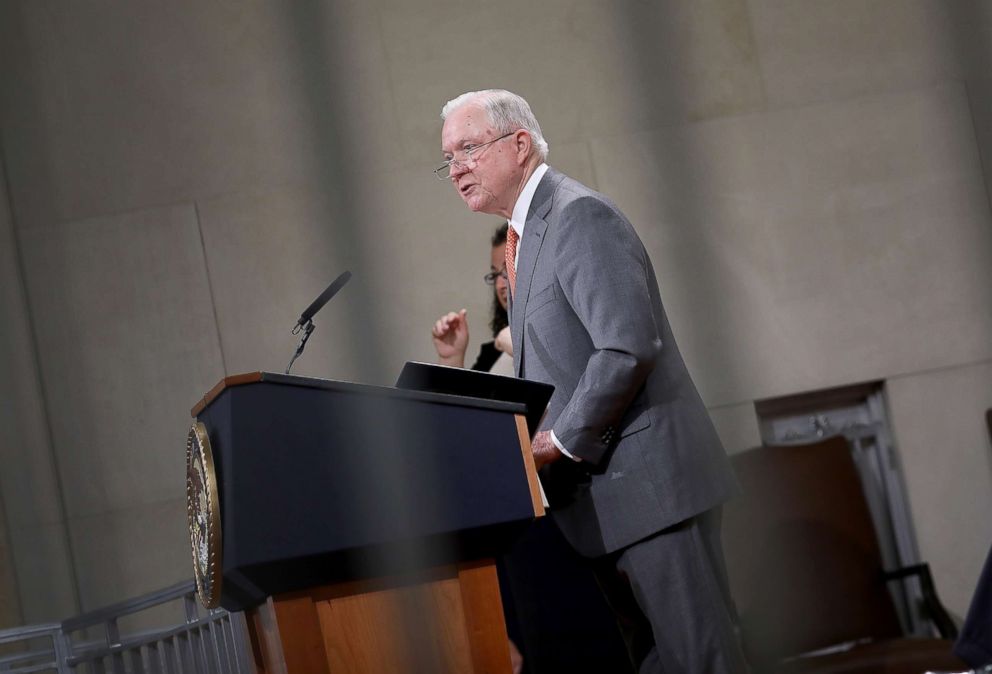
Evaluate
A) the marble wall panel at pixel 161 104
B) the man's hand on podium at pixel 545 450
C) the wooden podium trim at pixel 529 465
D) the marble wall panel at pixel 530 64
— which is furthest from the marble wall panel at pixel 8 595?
the wooden podium trim at pixel 529 465

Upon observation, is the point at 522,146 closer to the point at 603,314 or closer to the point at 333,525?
the point at 603,314

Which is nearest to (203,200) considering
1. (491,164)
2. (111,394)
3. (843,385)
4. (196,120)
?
(196,120)

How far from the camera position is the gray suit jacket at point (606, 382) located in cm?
160

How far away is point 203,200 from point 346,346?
8.55 feet

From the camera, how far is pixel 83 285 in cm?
299

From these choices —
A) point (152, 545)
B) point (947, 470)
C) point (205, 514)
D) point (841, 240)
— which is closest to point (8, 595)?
point (152, 545)

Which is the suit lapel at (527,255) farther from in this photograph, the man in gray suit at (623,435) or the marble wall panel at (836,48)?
the marble wall panel at (836,48)

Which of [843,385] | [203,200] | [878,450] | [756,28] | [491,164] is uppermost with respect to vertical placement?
[756,28]

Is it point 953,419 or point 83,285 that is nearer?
point 83,285

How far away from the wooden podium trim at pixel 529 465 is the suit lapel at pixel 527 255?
333 mm

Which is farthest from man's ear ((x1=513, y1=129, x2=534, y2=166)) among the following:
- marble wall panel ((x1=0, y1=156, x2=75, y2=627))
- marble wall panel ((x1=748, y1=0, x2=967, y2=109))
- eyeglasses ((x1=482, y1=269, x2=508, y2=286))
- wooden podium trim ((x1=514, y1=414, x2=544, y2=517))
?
marble wall panel ((x1=748, y1=0, x2=967, y2=109))

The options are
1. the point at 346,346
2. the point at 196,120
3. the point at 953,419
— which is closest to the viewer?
the point at 346,346

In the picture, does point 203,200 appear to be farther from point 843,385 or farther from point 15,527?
point 843,385

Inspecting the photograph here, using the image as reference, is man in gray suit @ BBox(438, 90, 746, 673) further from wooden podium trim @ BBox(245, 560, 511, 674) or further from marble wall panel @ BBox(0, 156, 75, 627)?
marble wall panel @ BBox(0, 156, 75, 627)
